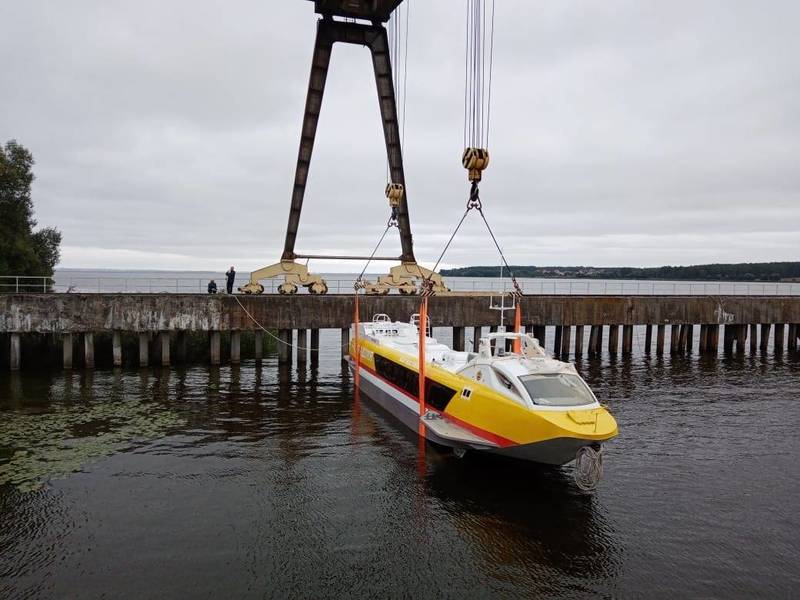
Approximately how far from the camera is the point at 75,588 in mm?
10078

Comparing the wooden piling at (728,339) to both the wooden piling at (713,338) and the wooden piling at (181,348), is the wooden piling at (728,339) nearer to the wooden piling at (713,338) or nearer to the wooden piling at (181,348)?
the wooden piling at (713,338)

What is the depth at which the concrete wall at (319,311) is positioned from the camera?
3055cm

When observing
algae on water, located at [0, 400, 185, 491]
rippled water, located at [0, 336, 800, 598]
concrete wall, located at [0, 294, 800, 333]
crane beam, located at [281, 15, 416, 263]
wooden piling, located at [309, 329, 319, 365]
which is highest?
crane beam, located at [281, 15, 416, 263]

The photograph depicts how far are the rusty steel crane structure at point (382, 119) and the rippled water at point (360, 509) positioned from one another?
12.5 metres

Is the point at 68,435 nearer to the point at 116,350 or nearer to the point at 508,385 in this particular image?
the point at 116,350

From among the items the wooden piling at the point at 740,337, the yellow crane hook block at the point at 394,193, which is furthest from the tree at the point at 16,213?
the wooden piling at the point at 740,337

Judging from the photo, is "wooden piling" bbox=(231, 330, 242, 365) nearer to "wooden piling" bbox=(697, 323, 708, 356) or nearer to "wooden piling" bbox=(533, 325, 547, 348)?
"wooden piling" bbox=(533, 325, 547, 348)

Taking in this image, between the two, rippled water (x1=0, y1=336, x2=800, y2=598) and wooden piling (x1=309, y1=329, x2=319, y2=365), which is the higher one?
wooden piling (x1=309, y1=329, x2=319, y2=365)

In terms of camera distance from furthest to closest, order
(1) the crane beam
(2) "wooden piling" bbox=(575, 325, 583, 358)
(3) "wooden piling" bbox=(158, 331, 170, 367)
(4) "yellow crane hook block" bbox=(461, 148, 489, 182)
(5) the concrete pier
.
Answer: (2) "wooden piling" bbox=(575, 325, 583, 358) → (3) "wooden piling" bbox=(158, 331, 170, 367) → (1) the crane beam → (5) the concrete pier → (4) "yellow crane hook block" bbox=(461, 148, 489, 182)

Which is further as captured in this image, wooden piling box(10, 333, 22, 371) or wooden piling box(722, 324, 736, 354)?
wooden piling box(722, 324, 736, 354)

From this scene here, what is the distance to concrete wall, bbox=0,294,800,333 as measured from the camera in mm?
30547

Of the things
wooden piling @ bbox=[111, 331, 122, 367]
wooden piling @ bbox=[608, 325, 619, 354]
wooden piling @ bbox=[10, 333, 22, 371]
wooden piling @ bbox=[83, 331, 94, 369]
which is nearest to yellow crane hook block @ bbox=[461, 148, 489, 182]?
wooden piling @ bbox=[111, 331, 122, 367]

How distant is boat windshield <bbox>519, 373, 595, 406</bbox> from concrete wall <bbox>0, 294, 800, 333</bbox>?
18.6m

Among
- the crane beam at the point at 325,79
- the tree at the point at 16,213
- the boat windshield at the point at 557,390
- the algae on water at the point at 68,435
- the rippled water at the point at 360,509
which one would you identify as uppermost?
the crane beam at the point at 325,79
